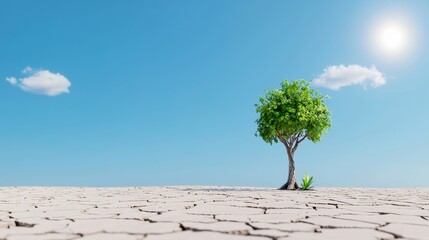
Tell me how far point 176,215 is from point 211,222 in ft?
2.21

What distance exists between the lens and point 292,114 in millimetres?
11102

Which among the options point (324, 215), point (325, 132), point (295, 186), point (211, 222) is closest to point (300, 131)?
point (325, 132)

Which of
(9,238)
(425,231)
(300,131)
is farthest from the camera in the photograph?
(300,131)

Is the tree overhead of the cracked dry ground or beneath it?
overhead

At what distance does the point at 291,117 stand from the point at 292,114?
3.0 inches

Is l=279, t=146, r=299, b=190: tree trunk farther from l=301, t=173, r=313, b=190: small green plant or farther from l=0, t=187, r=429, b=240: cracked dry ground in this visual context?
l=0, t=187, r=429, b=240: cracked dry ground

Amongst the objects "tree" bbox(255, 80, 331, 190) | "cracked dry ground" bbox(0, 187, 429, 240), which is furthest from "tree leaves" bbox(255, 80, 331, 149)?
"cracked dry ground" bbox(0, 187, 429, 240)

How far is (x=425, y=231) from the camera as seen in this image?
3418 mm

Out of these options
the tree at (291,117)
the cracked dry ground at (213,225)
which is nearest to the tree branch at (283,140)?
the tree at (291,117)

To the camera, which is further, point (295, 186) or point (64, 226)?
point (295, 186)

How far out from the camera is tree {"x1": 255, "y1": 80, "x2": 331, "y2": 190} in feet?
36.5

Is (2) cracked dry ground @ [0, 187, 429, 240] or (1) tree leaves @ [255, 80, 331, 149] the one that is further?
(1) tree leaves @ [255, 80, 331, 149]

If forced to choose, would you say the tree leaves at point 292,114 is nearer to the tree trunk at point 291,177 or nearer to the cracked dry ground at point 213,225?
the tree trunk at point 291,177

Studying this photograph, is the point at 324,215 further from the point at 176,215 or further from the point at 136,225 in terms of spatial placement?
the point at 136,225
